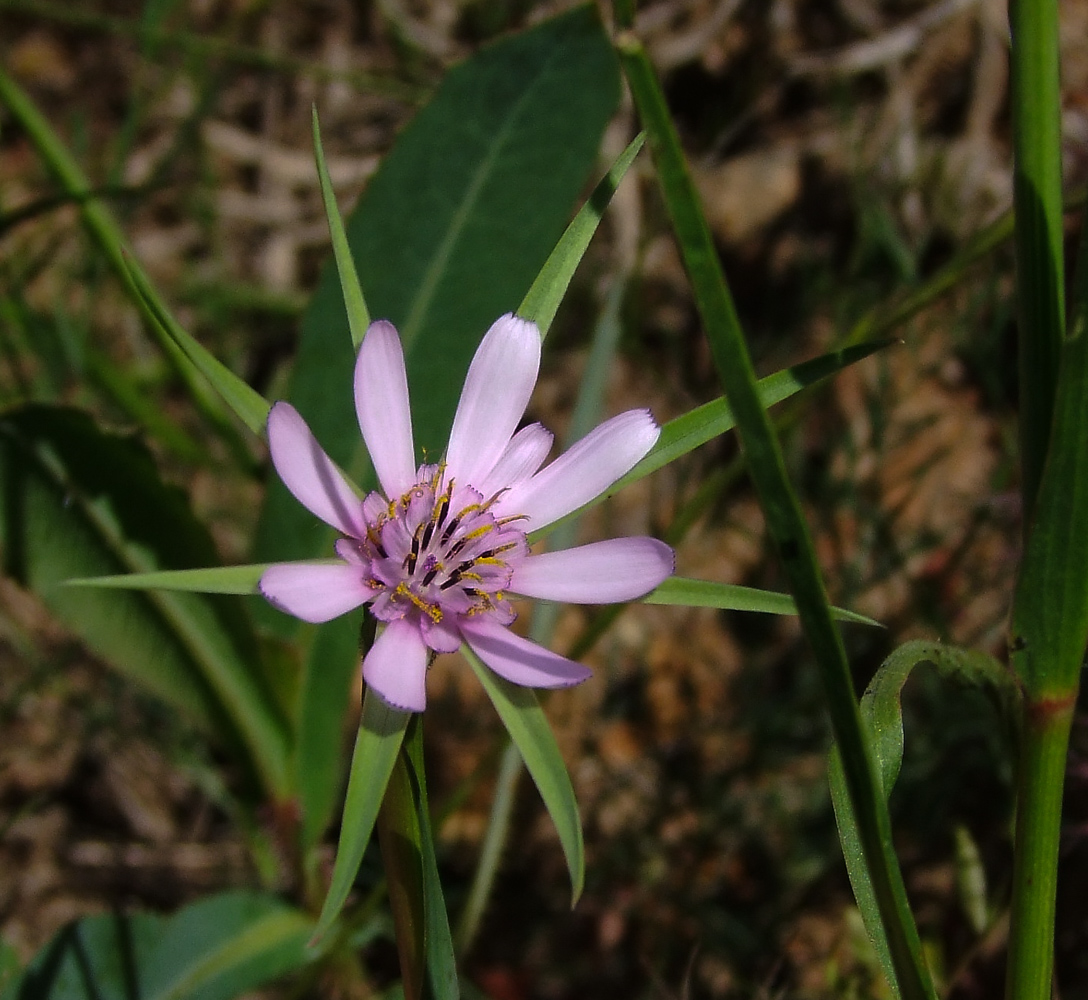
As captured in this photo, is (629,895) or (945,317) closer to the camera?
(629,895)

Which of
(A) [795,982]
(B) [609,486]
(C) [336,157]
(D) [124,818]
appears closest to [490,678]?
(B) [609,486]

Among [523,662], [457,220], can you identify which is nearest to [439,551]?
[523,662]

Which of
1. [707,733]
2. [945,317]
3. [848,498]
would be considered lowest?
[707,733]

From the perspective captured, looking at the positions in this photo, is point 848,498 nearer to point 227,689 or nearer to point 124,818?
point 227,689

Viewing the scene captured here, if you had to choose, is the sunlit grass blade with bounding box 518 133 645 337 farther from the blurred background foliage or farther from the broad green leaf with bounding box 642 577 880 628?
the blurred background foliage

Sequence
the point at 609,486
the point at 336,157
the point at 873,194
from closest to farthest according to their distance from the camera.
A: the point at 609,486 → the point at 873,194 → the point at 336,157

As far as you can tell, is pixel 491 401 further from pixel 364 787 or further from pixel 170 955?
pixel 170 955

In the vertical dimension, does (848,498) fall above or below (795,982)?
above
